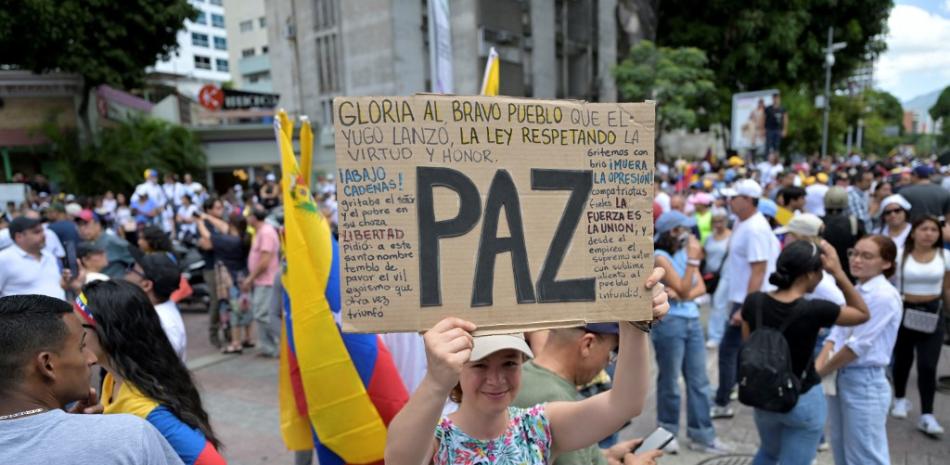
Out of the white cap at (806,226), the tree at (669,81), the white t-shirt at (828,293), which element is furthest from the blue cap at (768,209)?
the tree at (669,81)

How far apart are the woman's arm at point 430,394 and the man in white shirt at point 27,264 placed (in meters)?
5.23

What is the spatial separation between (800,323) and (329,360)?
2641 mm

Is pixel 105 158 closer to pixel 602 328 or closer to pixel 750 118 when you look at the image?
pixel 602 328

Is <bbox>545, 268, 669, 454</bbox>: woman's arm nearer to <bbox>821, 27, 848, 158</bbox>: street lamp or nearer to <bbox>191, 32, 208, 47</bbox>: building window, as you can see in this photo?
<bbox>821, 27, 848, 158</bbox>: street lamp

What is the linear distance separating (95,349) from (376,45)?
23.7m

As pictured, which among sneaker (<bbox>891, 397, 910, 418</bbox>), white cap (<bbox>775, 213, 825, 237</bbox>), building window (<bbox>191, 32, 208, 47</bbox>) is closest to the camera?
white cap (<bbox>775, 213, 825, 237</bbox>)

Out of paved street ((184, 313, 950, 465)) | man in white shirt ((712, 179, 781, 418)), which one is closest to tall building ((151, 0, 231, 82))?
paved street ((184, 313, 950, 465))

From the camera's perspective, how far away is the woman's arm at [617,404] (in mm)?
1920

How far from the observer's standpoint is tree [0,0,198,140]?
1862 cm

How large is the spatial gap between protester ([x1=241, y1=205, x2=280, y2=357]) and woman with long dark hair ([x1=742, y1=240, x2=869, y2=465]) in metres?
5.28

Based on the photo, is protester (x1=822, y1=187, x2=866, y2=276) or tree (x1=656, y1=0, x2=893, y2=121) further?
tree (x1=656, y1=0, x2=893, y2=121)

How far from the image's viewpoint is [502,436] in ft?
6.16

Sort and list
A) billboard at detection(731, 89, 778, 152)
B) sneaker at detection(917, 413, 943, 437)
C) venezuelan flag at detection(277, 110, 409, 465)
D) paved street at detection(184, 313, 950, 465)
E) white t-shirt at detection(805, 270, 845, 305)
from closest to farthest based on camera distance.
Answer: venezuelan flag at detection(277, 110, 409, 465), white t-shirt at detection(805, 270, 845, 305), paved street at detection(184, 313, 950, 465), sneaker at detection(917, 413, 943, 437), billboard at detection(731, 89, 778, 152)

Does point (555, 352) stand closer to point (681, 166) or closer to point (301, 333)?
point (301, 333)
